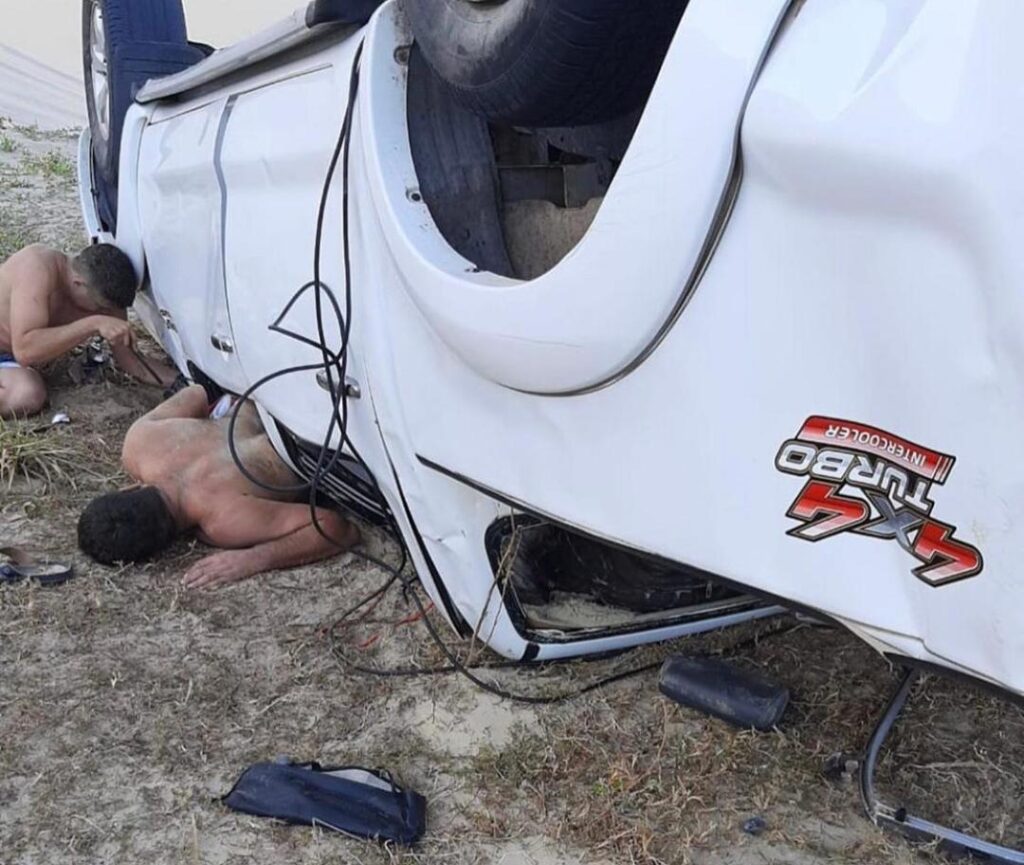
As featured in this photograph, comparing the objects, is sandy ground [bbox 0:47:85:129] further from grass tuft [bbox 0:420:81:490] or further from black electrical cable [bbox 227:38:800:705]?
black electrical cable [bbox 227:38:800:705]

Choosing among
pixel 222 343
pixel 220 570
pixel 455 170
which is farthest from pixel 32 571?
pixel 455 170

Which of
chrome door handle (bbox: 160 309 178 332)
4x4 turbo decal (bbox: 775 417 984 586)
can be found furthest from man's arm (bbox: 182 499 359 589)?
4x4 turbo decal (bbox: 775 417 984 586)

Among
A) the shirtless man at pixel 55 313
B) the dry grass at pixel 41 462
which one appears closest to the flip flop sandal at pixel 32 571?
the dry grass at pixel 41 462

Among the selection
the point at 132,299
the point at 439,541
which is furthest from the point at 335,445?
the point at 132,299

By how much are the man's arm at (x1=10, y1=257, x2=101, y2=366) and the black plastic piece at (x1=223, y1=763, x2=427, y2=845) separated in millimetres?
2989

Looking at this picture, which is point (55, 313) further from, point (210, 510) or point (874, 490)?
point (874, 490)

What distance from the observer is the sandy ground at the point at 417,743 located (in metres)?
2.07

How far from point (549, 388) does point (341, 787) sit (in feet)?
3.17

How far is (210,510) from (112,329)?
163 centimetres

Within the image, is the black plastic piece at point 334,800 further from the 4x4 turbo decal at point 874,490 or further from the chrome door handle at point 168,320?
the chrome door handle at point 168,320

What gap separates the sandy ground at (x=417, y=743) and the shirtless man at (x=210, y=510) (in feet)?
0.43

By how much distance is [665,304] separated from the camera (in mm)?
1496

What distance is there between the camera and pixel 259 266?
2852mm

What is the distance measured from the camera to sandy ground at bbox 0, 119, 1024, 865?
6.79 ft
